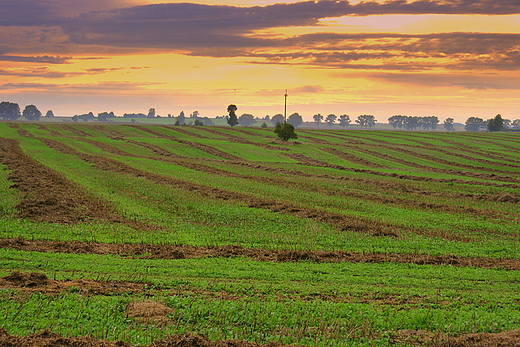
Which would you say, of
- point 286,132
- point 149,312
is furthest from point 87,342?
point 286,132

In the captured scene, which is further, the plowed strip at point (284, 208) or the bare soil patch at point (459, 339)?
the plowed strip at point (284, 208)

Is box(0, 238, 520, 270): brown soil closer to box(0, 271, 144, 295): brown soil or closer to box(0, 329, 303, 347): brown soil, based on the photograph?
box(0, 271, 144, 295): brown soil

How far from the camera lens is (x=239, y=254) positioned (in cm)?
1962

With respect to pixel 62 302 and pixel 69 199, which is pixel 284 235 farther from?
pixel 69 199

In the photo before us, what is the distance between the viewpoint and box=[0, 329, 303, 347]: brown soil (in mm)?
Result: 10508

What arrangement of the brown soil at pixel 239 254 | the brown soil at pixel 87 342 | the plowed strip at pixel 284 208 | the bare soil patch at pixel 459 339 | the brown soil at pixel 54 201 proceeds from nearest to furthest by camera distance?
1. the brown soil at pixel 87 342
2. the bare soil patch at pixel 459 339
3. the brown soil at pixel 239 254
4. the plowed strip at pixel 284 208
5. the brown soil at pixel 54 201

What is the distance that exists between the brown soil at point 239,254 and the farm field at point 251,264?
3.4 inches

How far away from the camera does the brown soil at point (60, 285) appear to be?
46.2 ft

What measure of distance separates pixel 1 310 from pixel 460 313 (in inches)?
486

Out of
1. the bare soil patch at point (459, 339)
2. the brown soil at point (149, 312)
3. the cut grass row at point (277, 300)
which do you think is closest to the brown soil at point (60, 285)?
the cut grass row at point (277, 300)

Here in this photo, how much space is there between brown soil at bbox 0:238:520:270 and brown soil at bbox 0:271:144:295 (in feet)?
12.8

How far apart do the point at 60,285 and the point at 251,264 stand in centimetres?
670

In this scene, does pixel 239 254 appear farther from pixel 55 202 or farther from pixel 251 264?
pixel 55 202

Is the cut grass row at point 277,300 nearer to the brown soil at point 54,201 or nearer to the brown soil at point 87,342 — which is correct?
the brown soil at point 87,342
